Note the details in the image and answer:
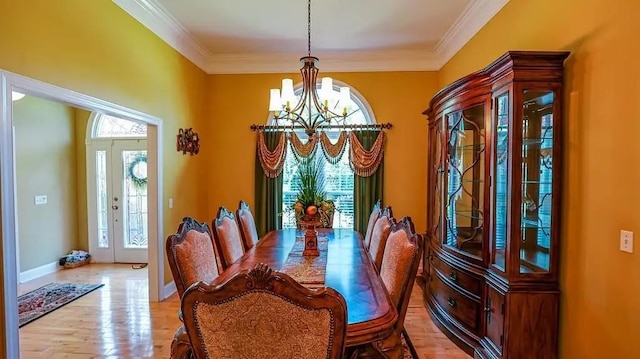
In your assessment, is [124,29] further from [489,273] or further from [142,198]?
[489,273]


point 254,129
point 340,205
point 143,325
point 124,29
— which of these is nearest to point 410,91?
point 340,205

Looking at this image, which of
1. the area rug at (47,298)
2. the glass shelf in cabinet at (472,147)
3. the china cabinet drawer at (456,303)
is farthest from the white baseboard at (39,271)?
the glass shelf in cabinet at (472,147)

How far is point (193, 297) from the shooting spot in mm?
1271

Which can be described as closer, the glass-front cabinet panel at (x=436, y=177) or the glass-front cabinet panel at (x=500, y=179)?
the glass-front cabinet panel at (x=500, y=179)

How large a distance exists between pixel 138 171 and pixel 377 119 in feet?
12.3

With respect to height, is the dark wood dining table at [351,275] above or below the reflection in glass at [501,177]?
below

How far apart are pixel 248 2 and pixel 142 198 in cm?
362

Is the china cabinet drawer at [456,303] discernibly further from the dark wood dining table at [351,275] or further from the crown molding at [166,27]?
the crown molding at [166,27]

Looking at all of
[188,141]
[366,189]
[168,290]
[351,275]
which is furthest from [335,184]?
[351,275]

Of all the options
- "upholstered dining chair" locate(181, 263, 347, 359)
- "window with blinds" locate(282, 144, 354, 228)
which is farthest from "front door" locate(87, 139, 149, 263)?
"upholstered dining chair" locate(181, 263, 347, 359)

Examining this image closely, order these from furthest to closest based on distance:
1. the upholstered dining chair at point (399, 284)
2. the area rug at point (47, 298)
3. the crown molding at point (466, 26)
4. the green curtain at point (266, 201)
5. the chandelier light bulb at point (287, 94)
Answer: the green curtain at point (266, 201) → the area rug at point (47, 298) → the crown molding at point (466, 26) → the chandelier light bulb at point (287, 94) → the upholstered dining chair at point (399, 284)

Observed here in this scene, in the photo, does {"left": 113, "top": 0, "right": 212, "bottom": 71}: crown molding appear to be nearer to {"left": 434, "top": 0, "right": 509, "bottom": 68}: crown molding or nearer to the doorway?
the doorway

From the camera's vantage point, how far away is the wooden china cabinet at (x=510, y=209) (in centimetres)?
227

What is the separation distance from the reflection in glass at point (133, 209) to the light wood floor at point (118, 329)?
131 cm
